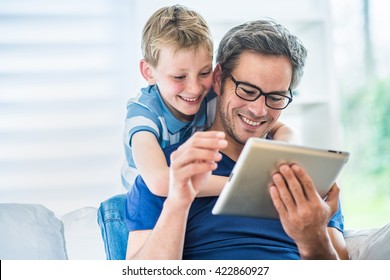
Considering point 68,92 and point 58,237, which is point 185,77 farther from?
point 68,92

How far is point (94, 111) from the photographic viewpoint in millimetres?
2154

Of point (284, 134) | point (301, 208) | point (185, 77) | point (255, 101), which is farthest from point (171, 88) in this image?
point (301, 208)

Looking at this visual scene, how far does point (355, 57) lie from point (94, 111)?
137 cm

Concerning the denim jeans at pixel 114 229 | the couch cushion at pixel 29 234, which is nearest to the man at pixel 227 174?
the denim jeans at pixel 114 229

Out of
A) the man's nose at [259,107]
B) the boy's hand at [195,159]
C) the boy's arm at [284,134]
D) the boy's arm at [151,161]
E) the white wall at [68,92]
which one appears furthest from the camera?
the white wall at [68,92]

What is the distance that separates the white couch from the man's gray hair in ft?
1.21

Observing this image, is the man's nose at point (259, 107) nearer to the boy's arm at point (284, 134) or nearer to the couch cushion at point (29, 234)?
the boy's arm at point (284, 134)

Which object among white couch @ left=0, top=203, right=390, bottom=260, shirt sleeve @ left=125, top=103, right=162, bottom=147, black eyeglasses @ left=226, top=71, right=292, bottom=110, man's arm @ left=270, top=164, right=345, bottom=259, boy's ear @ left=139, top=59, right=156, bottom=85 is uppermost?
boy's ear @ left=139, top=59, right=156, bottom=85

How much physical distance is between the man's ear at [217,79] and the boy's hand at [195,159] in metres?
0.36

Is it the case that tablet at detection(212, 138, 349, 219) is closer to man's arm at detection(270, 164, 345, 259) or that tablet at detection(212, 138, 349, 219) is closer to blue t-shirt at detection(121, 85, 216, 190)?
man's arm at detection(270, 164, 345, 259)

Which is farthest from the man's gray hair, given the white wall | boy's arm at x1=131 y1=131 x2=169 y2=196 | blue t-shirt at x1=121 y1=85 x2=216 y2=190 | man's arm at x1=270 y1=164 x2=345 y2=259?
the white wall

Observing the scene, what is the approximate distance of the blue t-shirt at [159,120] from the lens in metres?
1.38

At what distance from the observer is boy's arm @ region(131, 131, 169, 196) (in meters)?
1.23

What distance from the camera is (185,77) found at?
4.47 ft
